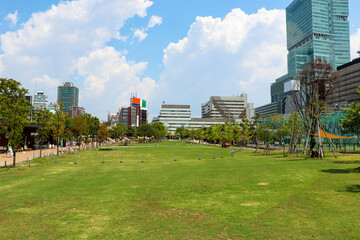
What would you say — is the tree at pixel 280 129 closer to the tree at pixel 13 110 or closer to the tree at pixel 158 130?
the tree at pixel 13 110

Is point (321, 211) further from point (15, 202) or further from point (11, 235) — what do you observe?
point (15, 202)

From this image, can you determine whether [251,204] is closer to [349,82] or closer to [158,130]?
[158,130]

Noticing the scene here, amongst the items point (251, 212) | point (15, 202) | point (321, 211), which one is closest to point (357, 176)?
point (321, 211)

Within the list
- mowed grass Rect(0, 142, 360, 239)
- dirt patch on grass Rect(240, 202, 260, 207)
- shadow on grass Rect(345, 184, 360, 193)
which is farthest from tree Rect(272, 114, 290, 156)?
dirt patch on grass Rect(240, 202, 260, 207)

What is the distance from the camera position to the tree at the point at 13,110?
30094 millimetres

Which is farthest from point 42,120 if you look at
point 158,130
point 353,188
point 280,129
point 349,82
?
point 349,82

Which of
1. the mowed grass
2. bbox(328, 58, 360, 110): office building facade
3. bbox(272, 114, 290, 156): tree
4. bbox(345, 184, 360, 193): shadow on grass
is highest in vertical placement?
bbox(328, 58, 360, 110): office building facade

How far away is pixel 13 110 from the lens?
101 ft

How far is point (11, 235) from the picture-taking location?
923cm

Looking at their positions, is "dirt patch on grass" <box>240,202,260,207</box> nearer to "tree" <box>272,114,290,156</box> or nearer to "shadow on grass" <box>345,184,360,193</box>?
"shadow on grass" <box>345,184,360,193</box>

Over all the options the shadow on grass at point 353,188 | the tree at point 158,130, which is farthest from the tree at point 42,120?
the tree at point 158,130

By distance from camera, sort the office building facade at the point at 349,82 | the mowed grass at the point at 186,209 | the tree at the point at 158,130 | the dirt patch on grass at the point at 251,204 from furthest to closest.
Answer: the tree at the point at 158,130 → the office building facade at the point at 349,82 → the dirt patch on grass at the point at 251,204 → the mowed grass at the point at 186,209

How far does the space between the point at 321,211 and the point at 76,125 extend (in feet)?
210

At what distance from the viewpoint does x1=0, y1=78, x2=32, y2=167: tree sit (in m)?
30.1
